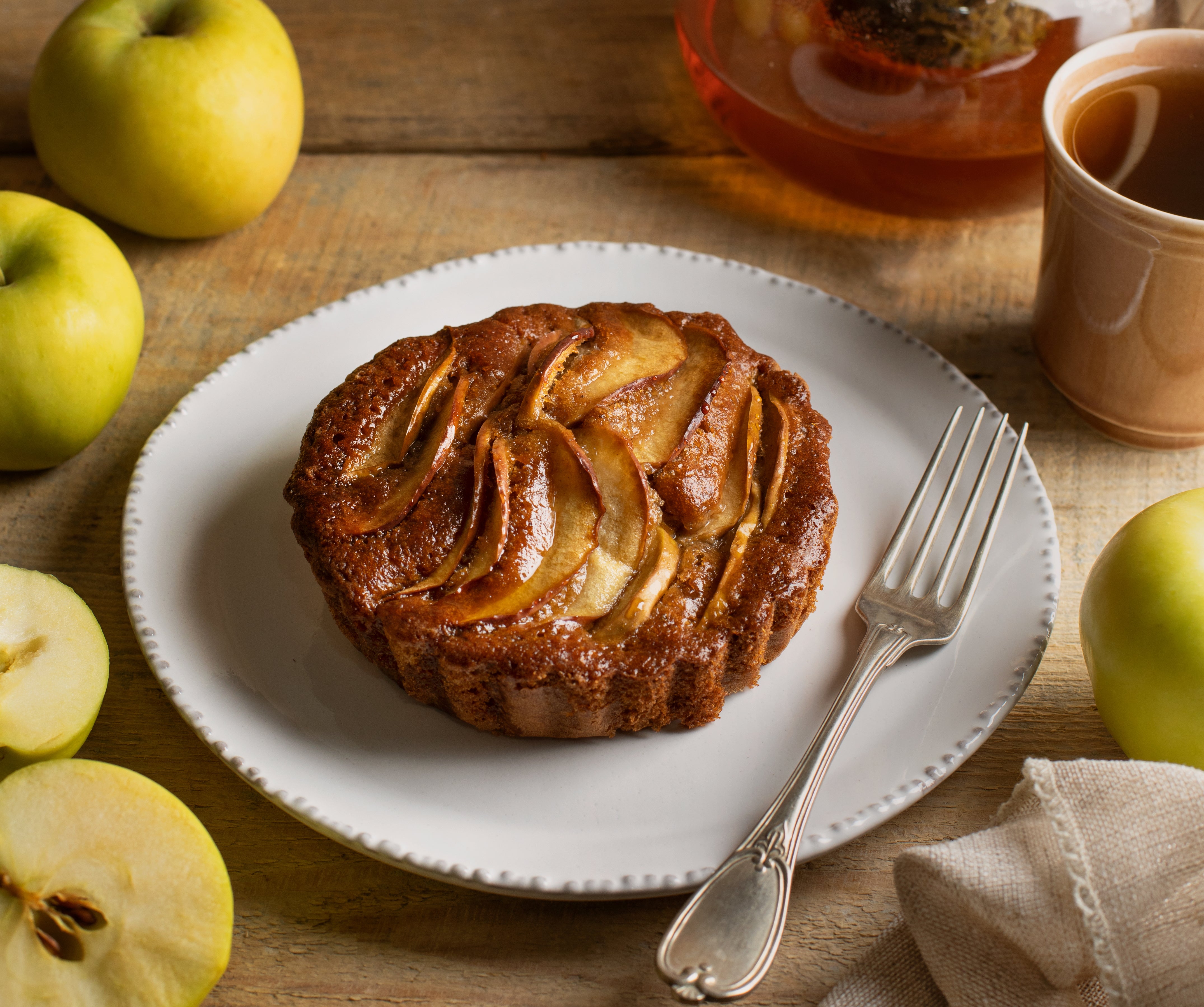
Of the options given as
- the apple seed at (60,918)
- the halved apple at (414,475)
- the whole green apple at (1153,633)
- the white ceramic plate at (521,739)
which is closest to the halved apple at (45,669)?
the white ceramic plate at (521,739)

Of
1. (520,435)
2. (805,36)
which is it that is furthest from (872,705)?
(805,36)

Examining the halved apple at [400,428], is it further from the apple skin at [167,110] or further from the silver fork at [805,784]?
the apple skin at [167,110]

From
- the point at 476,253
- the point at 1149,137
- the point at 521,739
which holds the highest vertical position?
the point at 1149,137

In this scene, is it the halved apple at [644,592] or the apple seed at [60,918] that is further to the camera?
the halved apple at [644,592]

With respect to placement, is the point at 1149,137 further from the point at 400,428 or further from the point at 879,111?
the point at 400,428

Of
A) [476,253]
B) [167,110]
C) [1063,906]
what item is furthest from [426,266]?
[1063,906]

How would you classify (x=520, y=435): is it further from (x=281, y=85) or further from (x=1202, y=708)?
(x=281, y=85)
